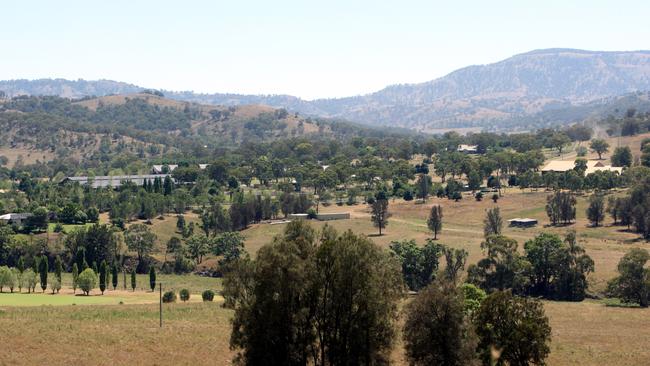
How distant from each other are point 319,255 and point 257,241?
281 ft

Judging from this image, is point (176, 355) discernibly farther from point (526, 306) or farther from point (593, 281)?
point (593, 281)

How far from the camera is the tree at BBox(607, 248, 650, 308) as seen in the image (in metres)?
89.7

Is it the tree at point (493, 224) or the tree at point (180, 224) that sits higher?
the tree at point (493, 224)

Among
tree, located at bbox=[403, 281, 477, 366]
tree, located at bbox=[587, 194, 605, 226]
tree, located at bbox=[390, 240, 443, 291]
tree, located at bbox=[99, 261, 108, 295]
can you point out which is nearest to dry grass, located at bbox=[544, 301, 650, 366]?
tree, located at bbox=[403, 281, 477, 366]

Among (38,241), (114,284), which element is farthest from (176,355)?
(38,241)

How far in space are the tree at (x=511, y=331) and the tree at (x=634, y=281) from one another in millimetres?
42294

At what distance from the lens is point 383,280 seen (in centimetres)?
5094

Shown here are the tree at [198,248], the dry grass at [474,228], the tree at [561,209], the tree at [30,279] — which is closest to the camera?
the tree at [30,279]

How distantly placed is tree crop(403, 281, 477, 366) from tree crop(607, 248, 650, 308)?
156 ft

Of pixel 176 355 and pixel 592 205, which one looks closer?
pixel 176 355

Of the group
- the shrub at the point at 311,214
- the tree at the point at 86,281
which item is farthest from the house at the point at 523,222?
the tree at the point at 86,281

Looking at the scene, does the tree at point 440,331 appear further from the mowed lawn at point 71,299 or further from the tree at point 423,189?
the tree at point 423,189

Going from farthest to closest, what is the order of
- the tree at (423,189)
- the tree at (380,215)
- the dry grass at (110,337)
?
1. the tree at (423,189)
2. the tree at (380,215)
3. the dry grass at (110,337)

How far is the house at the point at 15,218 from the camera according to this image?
14181cm
